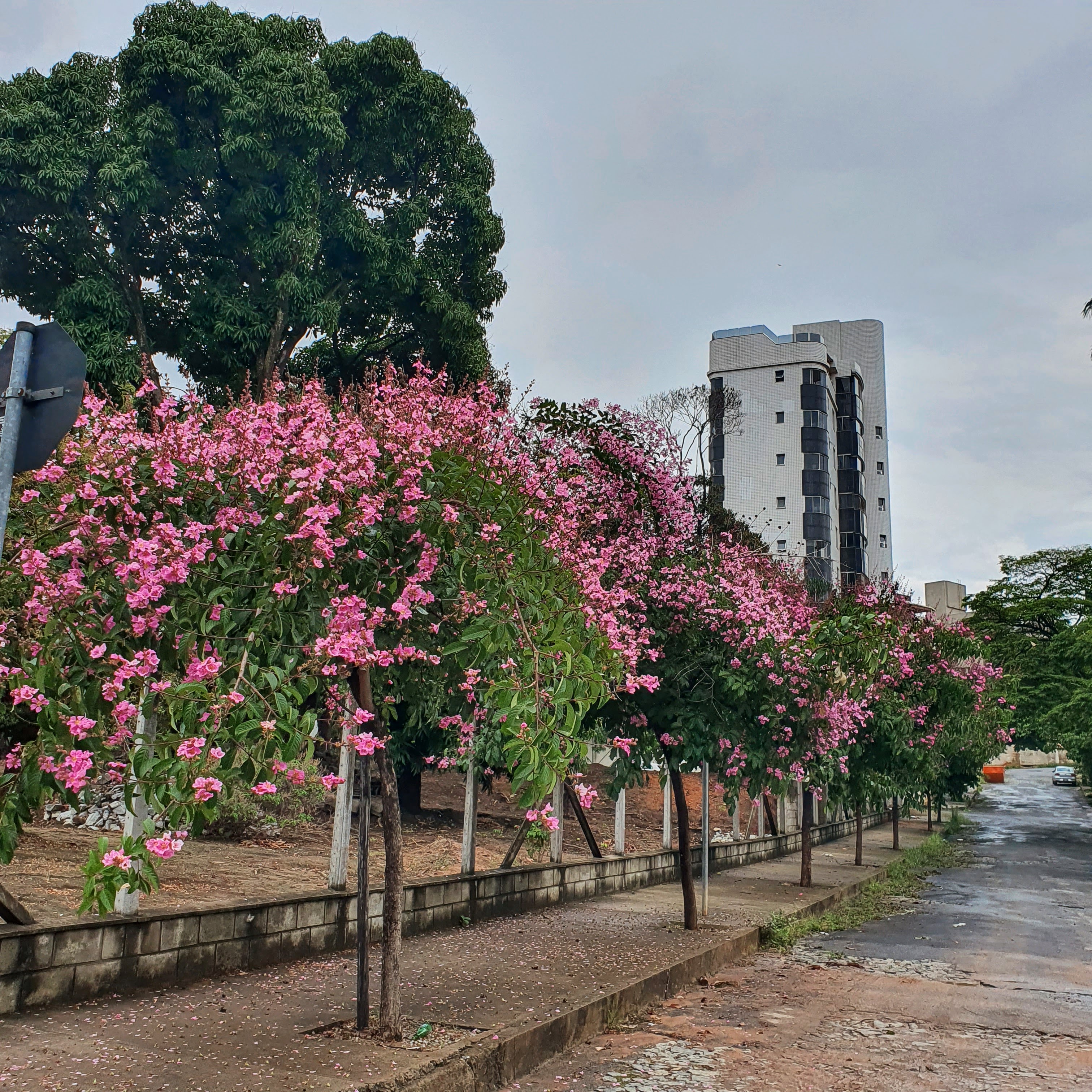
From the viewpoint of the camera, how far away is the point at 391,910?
579 centimetres

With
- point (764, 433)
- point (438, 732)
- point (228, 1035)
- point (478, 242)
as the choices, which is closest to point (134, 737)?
point (228, 1035)

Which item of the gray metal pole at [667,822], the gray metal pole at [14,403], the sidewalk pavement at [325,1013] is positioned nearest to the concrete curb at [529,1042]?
the sidewalk pavement at [325,1013]

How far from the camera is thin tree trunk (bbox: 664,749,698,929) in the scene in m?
10.5

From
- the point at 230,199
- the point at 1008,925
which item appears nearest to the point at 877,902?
the point at 1008,925

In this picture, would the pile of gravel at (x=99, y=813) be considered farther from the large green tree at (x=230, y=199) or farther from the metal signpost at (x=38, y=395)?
the metal signpost at (x=38, y=395)

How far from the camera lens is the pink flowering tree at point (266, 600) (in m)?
4.11

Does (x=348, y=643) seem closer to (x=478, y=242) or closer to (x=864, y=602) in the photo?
(x=864, y=602)

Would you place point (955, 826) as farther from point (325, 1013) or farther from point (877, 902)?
point (325, 1013)

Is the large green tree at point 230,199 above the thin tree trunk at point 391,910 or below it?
above

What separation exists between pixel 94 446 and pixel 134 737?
1.38 m

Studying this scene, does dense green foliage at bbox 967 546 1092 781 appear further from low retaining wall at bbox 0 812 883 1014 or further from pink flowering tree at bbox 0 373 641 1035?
pink flowering tree at bbox 0 373 641 1035

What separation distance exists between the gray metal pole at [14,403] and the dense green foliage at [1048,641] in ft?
102

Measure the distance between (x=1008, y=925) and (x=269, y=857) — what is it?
9.70m

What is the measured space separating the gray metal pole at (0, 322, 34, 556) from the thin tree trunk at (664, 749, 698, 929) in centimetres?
810
